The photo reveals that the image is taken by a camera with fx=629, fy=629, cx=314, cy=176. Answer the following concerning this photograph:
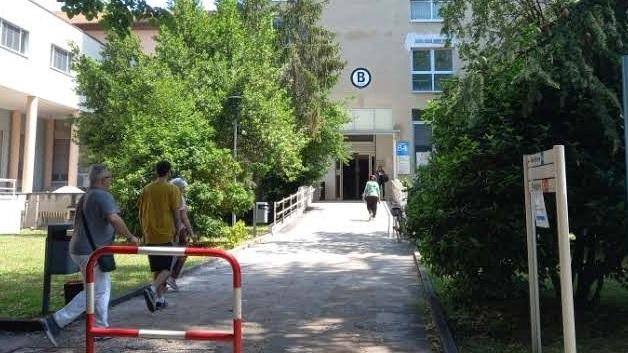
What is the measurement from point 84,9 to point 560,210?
22.6 ft

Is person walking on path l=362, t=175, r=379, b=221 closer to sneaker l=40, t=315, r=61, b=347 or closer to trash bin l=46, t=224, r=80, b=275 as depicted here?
trash bin l=46, t=224, r=80, b=275

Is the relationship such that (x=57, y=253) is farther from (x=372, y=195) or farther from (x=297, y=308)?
(x=372, y=195)

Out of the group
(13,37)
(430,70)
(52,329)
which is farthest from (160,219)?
(430,70)

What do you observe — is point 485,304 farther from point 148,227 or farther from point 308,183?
point 308,183

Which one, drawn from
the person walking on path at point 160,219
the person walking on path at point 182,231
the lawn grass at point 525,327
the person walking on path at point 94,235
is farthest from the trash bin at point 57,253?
the lawn grass at point 525,327

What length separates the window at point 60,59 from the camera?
3101cm

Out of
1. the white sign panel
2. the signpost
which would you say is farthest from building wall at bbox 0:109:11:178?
the white sign panel

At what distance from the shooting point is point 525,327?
7.09 m

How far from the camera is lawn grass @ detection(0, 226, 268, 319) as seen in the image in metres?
7.80

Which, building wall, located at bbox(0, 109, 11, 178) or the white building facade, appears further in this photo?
building wall, located at bbox(0, 109, 11, 178)

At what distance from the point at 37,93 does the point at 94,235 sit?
2604cm

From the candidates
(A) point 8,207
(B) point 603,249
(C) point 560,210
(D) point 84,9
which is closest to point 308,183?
(A) point 8,207

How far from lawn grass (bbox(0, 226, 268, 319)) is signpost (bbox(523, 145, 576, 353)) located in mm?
5440

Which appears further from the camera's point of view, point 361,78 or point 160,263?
point 361,78
